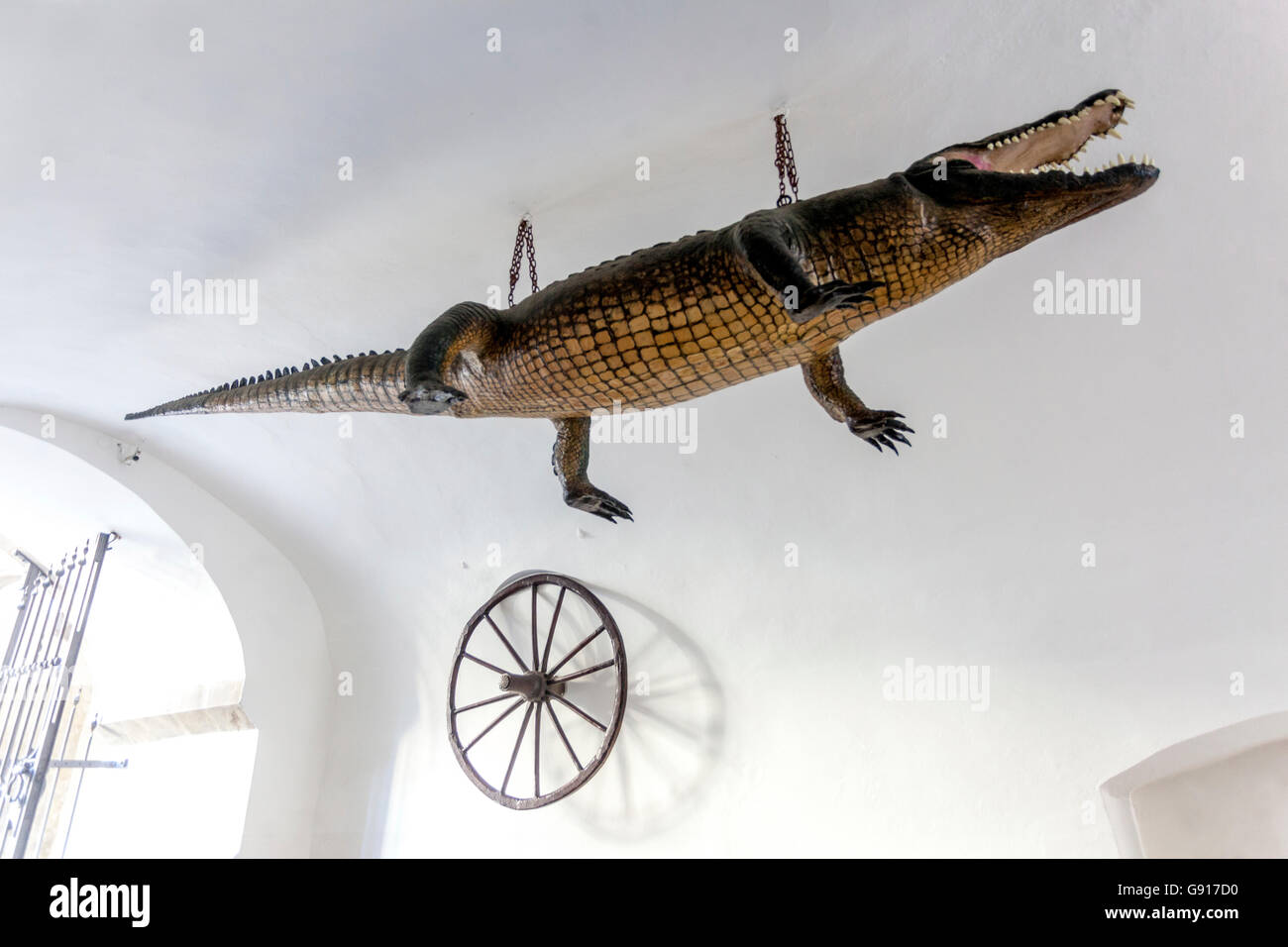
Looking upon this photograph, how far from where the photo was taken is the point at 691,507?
2.83 m

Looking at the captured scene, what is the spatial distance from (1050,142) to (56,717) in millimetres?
3918

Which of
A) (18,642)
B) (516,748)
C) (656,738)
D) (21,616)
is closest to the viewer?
(656,738)

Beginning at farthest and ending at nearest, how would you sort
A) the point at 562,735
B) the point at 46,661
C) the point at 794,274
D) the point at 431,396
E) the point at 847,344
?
1. the point at 46,661
2. the point at 562,735
3. the point at 847,344
4. the point at 431,396
5. the point at 794,274

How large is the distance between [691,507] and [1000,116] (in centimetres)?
148

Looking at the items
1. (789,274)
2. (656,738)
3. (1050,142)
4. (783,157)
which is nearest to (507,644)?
(656,738)

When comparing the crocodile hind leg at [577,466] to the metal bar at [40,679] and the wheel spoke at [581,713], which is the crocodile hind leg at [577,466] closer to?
the wheel spoke at [581,713]

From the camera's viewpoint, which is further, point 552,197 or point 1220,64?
point 552,197

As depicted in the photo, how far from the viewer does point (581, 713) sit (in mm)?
3014

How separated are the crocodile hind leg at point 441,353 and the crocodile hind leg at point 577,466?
35 centimetres

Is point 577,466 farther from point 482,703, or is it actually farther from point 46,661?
point 46,661

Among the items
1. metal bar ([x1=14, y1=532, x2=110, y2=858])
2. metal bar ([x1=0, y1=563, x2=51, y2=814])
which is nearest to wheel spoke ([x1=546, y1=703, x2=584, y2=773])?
metal bar ([x1=14, y1=532, x2=110, y2=858])
